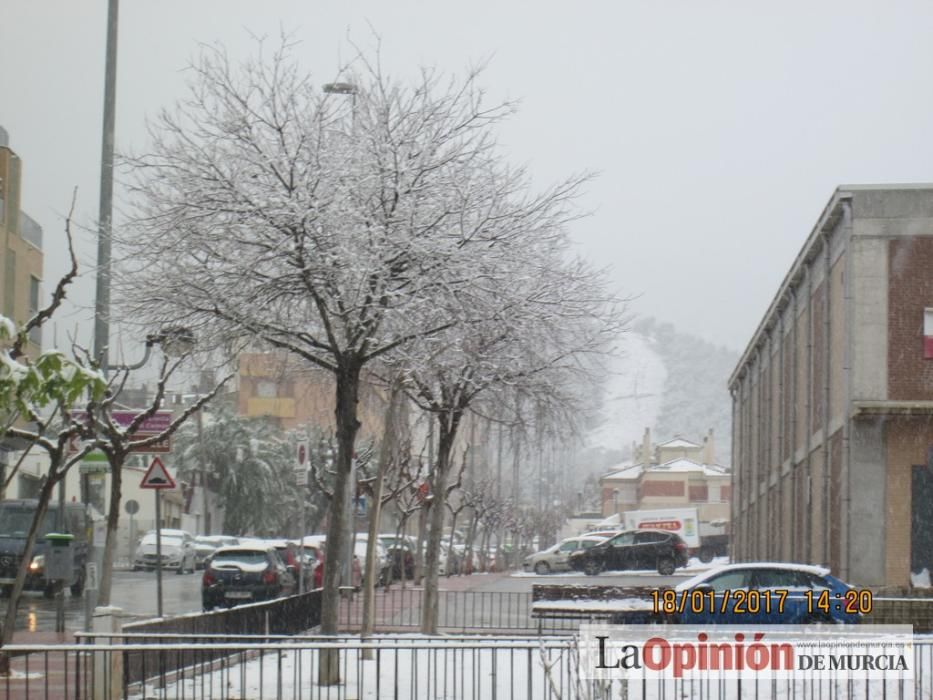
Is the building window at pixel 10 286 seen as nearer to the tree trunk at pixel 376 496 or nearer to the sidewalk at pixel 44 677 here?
the tree trunk at pixel 376 496

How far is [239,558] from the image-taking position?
34.8m

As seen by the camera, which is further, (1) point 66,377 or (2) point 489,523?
(2) point 489,523

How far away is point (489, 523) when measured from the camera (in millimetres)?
82500

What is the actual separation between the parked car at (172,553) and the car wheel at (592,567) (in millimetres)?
14458

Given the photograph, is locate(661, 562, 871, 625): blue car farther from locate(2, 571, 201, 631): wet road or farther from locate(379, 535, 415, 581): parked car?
locate(379, 535, 415, 581): parked car

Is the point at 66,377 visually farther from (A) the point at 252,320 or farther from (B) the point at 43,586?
(B) the point at 43,586

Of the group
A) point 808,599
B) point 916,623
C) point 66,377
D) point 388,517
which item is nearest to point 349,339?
point 66,377

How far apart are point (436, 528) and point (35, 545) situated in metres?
12.0

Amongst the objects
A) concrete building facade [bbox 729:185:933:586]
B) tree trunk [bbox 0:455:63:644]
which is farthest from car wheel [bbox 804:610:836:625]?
tree trunk [bbox 0:455:63:644]

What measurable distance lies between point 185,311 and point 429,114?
12.0ft

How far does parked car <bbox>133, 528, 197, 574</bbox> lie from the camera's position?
55938 millimetres

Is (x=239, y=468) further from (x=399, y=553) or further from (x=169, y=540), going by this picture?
(x=399, y=553)

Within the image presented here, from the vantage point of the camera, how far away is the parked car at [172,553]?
55.9 m

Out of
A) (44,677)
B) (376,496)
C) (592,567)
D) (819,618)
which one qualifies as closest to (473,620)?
(819,618)
